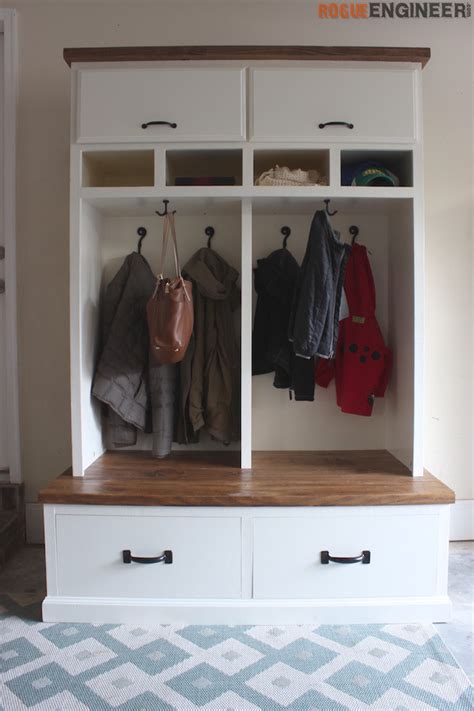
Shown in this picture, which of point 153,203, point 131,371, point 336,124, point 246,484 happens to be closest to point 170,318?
point 131,371

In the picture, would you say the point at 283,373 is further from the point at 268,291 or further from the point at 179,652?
the point at 179,652

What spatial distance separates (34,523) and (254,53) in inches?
87.2

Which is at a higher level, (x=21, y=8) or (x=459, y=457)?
(x=21, y=8)

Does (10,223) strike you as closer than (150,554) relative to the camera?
No

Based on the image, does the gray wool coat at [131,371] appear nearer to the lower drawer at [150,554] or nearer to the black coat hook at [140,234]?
the black coat hook at [140,234]

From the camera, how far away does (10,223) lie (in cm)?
240

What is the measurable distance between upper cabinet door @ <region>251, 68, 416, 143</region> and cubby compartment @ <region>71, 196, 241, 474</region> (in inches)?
13.2

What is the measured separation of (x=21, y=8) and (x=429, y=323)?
7.73 feet

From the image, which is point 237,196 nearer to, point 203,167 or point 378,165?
point 203,167

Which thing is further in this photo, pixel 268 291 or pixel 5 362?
pixel 5 362

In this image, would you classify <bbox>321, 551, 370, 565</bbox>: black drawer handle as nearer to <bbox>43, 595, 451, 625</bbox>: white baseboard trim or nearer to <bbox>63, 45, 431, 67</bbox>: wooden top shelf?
<bbox>43, 595, 451, 625</bbox>: white baseboard trim

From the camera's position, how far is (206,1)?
7.78ft

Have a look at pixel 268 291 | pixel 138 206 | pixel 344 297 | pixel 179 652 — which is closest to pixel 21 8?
pixel 138 206

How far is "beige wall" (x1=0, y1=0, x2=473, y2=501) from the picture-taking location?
2.39m
